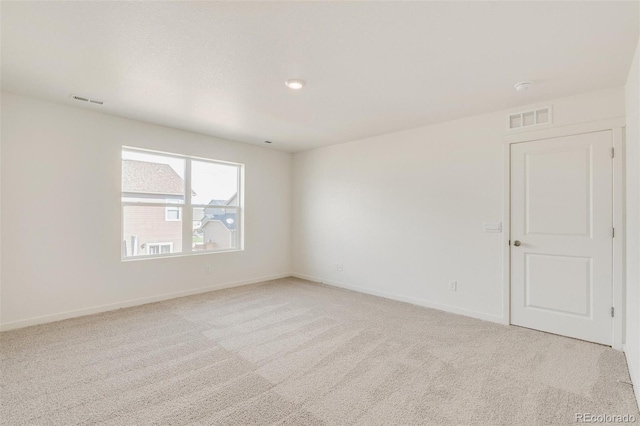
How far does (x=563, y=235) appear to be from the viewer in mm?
3102

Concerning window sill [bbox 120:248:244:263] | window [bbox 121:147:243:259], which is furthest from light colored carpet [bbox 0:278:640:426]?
window [bbox 121:147:243:259]

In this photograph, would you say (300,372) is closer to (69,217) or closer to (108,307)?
(108,307)

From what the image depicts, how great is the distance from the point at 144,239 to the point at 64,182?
1140 millimetres

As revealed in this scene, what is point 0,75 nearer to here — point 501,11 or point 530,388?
point 501,11

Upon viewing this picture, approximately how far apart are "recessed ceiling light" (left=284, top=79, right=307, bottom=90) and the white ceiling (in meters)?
0.06

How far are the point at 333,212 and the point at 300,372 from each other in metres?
3.24

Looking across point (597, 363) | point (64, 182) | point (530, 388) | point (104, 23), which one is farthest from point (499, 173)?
point (64, 182)

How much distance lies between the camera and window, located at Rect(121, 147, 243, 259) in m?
4.09

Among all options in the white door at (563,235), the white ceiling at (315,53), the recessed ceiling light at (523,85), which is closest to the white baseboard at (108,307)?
the white ceiling at (315,53)

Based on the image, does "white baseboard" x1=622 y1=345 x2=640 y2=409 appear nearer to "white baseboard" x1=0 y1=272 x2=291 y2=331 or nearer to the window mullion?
"white baseboard" x1=0 y1=272 x2=291 y2=331

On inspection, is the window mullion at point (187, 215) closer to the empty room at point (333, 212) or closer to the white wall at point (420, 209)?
the empty room at point (333, 212)

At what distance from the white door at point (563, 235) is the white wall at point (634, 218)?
0.31m

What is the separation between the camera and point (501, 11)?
181 cm

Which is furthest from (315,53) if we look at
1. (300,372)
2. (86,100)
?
(86,100)
